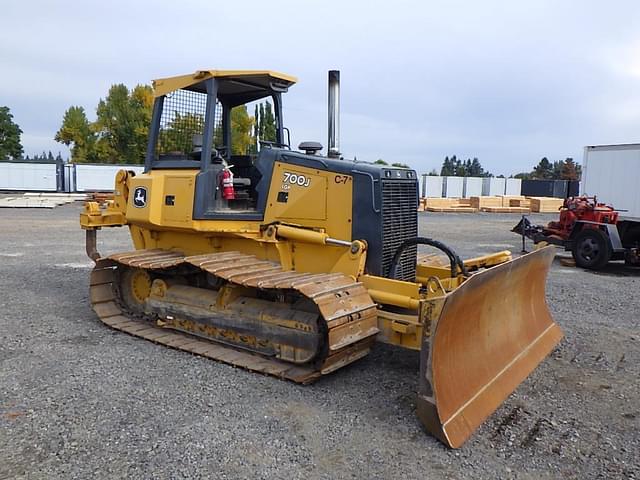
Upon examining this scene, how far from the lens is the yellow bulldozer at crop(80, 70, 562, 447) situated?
4504 millimetres

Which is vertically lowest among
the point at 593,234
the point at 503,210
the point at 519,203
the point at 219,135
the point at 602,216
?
the point at 503,210

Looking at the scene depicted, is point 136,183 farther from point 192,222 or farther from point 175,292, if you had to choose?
point 175,292

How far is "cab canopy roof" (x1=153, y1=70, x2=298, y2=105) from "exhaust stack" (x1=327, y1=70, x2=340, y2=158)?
27.8 inches

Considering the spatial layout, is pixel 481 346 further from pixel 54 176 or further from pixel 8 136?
pixel 8 136

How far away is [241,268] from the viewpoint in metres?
5.57

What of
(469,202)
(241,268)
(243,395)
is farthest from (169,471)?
(469,202)

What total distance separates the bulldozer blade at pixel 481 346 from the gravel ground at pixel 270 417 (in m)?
0.14

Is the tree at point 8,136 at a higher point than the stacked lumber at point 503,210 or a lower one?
higher

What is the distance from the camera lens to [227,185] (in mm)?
6250

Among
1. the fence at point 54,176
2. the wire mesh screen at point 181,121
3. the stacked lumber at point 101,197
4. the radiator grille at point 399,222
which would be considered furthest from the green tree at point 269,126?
the fence at point 54,176

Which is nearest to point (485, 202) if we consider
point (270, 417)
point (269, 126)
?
point (269, 126)

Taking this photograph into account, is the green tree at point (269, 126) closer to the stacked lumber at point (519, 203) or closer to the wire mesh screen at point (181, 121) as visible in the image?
the wire mesh screen at point (181, 121)

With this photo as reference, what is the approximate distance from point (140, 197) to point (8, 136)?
66.9 meters

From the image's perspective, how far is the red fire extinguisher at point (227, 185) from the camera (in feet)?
20.5
